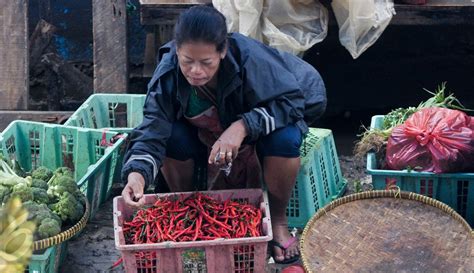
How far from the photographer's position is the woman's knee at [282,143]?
10.9 feet

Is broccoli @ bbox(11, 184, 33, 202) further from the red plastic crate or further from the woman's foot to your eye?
the woman's foot

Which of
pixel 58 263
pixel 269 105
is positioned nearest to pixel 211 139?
pixel 269 105

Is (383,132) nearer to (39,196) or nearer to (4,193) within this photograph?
(39,196)

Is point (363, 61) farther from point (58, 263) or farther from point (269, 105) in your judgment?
point (58, 263)

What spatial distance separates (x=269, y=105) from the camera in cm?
329

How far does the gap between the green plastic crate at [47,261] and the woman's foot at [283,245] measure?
98 centimetres

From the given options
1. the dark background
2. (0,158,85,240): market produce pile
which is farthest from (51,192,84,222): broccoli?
the dark background

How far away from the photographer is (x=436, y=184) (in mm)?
3535

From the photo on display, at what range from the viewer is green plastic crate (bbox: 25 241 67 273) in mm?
3111

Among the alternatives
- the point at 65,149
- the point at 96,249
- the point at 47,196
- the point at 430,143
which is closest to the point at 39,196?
the point at 47,196

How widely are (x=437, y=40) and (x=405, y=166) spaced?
2392 mm

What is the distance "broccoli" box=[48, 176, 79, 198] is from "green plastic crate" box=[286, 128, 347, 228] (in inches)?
41.5

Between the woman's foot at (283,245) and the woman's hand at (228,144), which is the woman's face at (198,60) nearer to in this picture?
the woman's hand at (228,144)

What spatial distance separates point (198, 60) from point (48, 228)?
934mm
